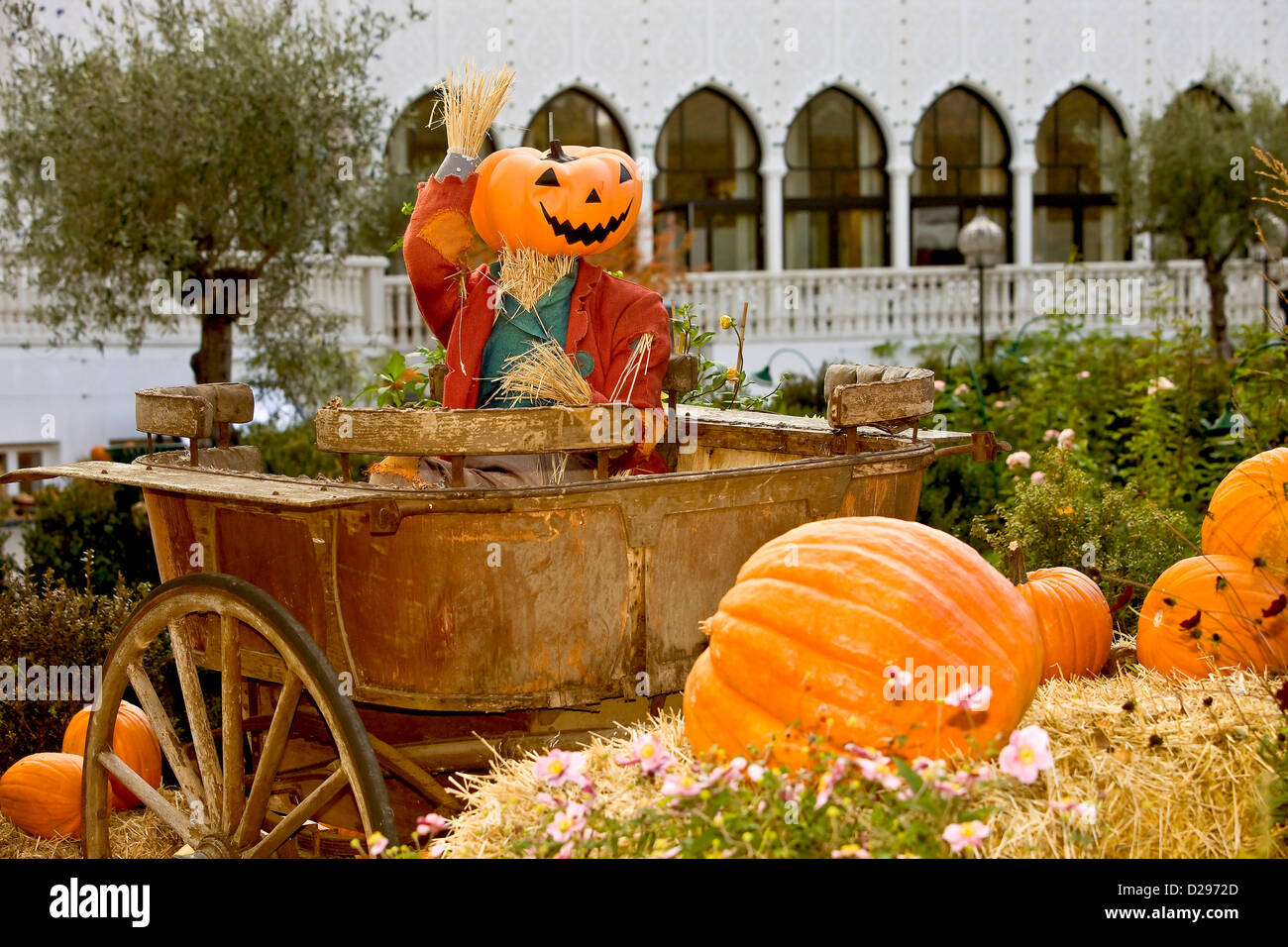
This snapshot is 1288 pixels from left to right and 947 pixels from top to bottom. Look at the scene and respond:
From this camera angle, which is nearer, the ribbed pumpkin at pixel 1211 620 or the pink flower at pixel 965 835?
the pink flower at pixel 965 835

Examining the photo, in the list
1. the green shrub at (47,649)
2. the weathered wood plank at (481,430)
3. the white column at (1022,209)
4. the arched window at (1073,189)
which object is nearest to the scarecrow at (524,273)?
the weathered wood plank at (481,430)

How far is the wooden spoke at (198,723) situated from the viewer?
3.02 m

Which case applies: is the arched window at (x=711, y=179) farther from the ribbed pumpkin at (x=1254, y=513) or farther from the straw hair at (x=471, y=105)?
the ribbed pumpkin at (x=1254, y=513)

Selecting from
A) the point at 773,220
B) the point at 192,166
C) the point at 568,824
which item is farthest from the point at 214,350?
the point at 773,220

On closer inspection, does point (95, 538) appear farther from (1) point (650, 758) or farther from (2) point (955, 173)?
(2) point (955, 173)

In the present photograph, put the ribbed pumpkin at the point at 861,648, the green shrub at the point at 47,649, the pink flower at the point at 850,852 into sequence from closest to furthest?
the pink flower at the point at 850,852 → the ribbed pumpkin at the point at 861,648 → the green shrub at the point at 47,649

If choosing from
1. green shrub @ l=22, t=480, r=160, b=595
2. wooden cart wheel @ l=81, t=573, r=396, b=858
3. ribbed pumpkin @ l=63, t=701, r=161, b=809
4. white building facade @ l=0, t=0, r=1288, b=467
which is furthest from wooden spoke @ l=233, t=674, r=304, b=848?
white building facade @ l=0, t=0, r=1288, b=467

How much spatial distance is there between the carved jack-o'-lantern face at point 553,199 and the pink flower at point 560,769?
1737mm

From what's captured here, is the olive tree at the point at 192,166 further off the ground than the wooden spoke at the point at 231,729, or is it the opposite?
the olive tree at the point at 192,166

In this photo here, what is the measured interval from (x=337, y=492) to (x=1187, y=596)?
2.25m

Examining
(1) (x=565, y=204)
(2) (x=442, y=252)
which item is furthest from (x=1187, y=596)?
(2) (x=442, y=252)

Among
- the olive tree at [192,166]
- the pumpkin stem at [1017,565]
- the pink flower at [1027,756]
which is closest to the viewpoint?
the pink flower at [1027,756]
